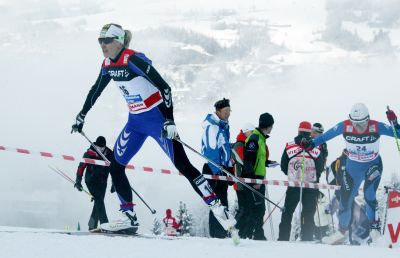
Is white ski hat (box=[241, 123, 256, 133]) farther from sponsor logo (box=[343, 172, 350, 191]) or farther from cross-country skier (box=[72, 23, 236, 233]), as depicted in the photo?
cross-country skier (box=[72, 23, 236, 233])

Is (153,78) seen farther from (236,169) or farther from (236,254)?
(236,169)

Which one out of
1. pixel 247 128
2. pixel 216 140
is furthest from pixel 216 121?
pixel 247 128

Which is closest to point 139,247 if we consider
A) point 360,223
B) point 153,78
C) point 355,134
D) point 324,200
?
point 153,78

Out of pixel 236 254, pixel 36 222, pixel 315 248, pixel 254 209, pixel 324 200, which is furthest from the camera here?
pixel 36 222

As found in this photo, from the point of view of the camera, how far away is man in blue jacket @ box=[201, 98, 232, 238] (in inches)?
370

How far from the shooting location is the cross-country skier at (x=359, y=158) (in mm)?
9266

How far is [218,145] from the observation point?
30.8 feet

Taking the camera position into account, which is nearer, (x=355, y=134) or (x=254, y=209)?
(x=355, y=134)

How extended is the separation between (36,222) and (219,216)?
194 meters

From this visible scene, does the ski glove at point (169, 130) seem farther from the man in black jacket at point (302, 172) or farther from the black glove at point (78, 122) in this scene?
the man in black jacket at point (302, 172)

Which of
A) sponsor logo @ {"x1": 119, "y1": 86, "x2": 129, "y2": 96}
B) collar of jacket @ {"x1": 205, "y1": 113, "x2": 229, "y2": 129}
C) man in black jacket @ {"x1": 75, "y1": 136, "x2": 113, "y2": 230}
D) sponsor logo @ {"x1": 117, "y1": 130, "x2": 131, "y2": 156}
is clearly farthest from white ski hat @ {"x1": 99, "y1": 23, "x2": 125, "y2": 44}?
man in black jacket @ {"x1": 75, "y1": 136, "x2": 113, "y2": 230}

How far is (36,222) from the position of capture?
19325 centimetres

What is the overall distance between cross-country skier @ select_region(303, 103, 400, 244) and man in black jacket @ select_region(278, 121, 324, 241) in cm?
97

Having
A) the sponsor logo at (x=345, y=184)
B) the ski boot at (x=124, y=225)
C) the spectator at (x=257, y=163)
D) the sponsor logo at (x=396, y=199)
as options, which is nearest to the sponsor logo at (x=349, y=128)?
the sponsor logo at (x=345, y=184)
